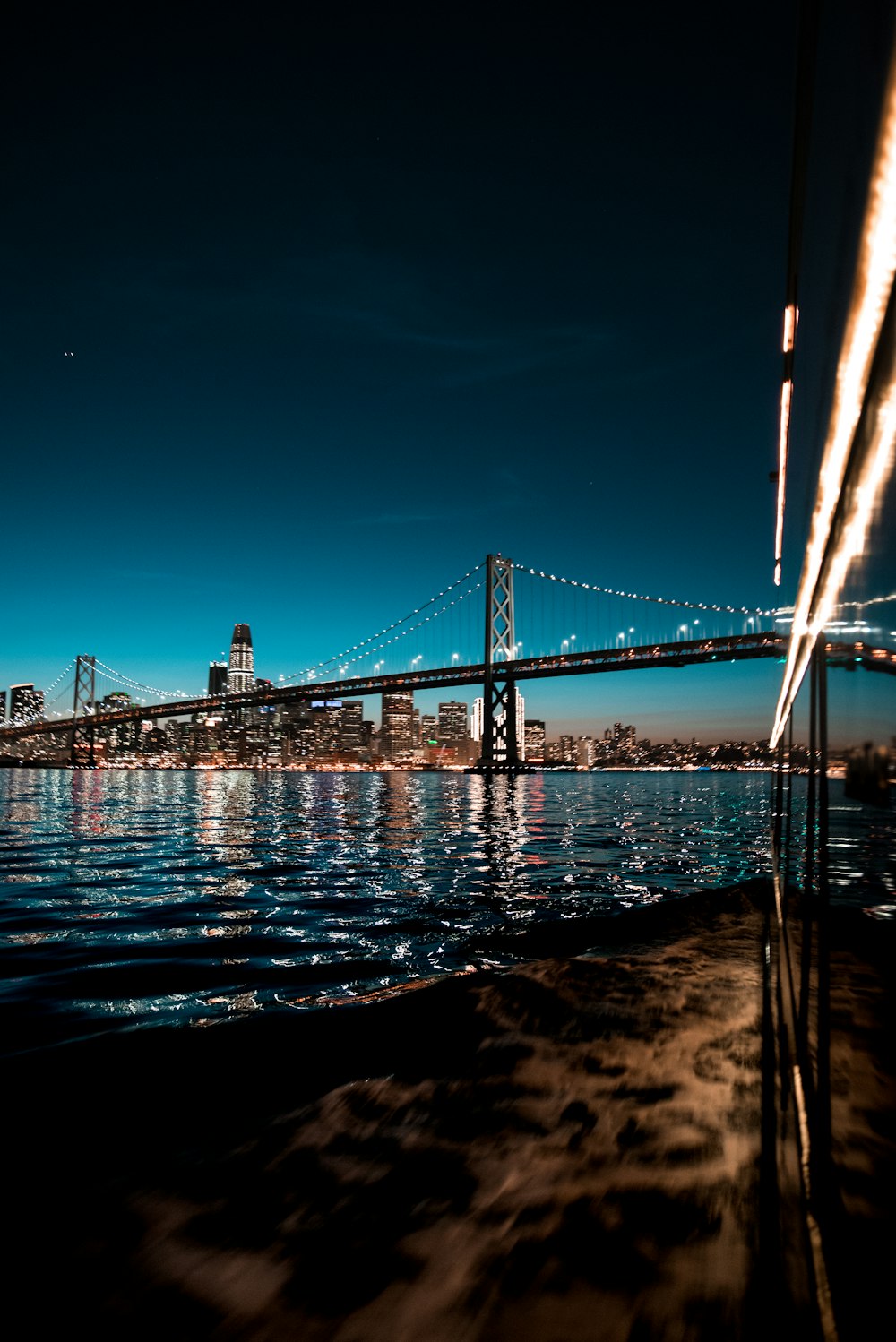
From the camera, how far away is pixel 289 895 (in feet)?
18.0

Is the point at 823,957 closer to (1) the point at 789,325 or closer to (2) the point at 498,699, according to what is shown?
(1) the point at 789,325

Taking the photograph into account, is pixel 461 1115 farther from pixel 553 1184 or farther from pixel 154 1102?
pixel 154 1102

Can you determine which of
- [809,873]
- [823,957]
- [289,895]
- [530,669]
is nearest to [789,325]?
[809,873]

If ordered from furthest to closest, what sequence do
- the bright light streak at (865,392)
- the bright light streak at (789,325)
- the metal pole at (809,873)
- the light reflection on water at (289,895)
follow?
1. the light reflection on water at (289,895)
2. the bright light streak at (789,325)
3. the metal pole at (809,873)
4. the bright light streak at (865,392)

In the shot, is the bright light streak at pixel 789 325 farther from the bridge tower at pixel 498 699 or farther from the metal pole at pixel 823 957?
the bridge tower at pixel 498 699

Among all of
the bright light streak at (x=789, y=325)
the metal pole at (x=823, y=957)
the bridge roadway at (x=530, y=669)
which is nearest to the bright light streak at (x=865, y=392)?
the metal pole at (x=823, y=957)

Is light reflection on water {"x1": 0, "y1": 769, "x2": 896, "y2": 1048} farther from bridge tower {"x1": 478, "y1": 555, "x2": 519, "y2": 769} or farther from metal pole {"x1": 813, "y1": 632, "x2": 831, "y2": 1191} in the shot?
bridge tower {"x1": 478, "y1": 555, "x2": 519, "y2": 769}

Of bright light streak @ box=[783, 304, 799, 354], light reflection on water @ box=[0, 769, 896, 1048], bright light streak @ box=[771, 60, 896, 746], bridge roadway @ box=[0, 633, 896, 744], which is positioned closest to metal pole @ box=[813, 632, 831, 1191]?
light reflection on water @ box=[0, 769, 896, 1048]

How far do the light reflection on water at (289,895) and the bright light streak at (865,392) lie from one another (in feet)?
1.49

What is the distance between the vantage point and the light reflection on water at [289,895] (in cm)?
289

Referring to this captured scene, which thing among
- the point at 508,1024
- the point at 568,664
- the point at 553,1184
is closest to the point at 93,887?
the point at 508,1024

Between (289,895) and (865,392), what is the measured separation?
5546 mm

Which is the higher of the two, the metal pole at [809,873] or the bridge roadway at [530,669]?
the bridge roadway at [530,669]

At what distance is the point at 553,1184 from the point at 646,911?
3.59 metres
